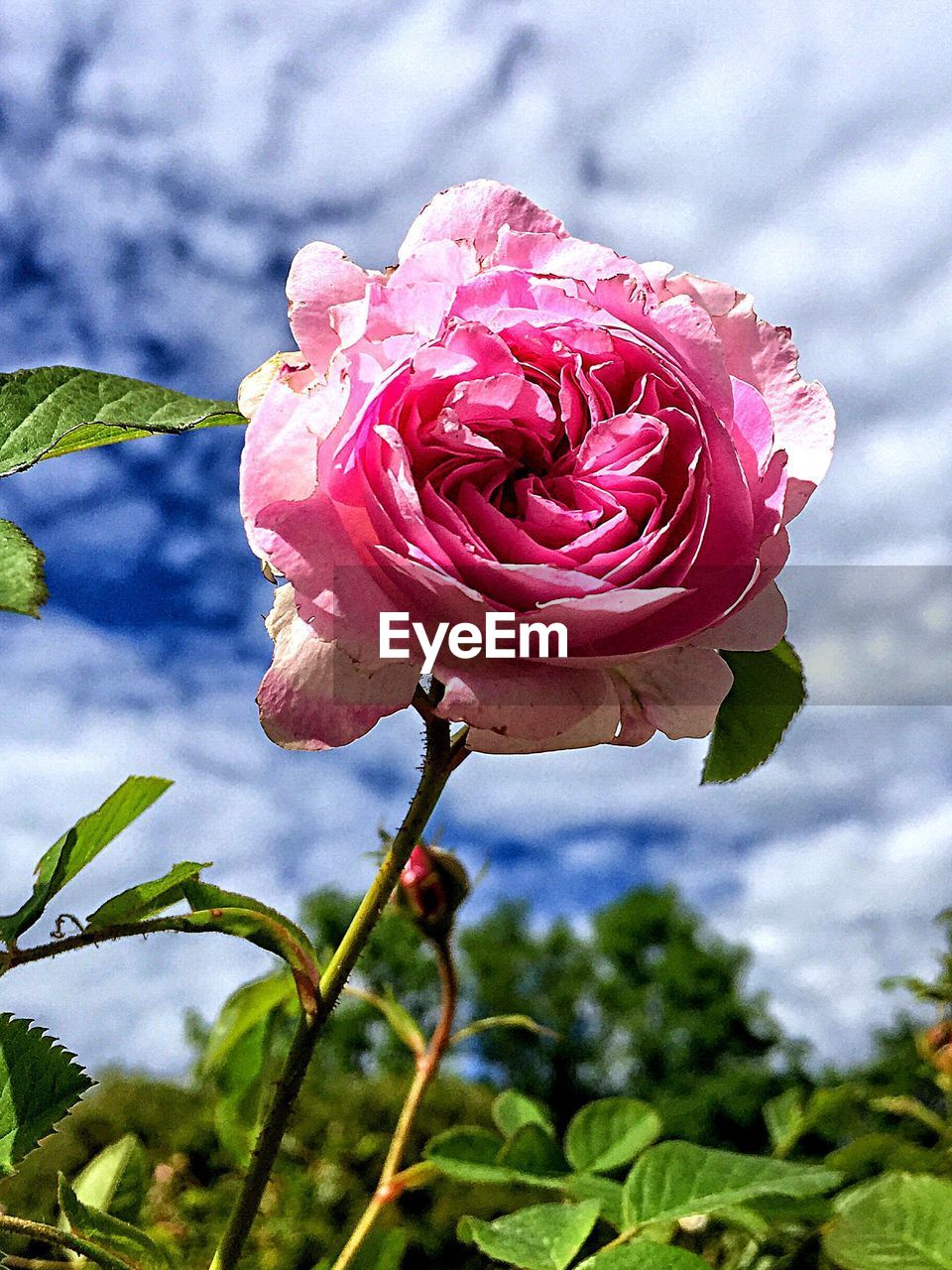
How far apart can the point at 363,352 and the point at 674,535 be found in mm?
151

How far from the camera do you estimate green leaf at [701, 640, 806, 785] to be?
62 cm

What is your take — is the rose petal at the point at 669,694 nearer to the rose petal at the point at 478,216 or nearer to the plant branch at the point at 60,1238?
the rose petal at the point at 478,216

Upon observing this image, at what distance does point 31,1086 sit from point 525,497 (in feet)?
1.10

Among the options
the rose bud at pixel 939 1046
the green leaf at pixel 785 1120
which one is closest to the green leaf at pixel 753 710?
the green leaf at pixel 785 1120

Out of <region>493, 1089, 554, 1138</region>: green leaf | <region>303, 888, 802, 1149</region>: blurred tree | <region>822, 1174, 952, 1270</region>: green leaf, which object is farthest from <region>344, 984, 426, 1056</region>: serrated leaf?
<region>303, 888, 802, 1149</region>: blurred tree

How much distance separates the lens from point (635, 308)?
511 millimetres

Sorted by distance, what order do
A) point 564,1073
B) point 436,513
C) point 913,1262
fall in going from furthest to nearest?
point 564,1073
point 913,1262
point 436,513

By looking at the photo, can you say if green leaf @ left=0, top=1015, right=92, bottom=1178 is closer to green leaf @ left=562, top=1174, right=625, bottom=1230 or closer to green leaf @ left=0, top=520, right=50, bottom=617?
green leaf @ left=0, top=520, right=50, bottom=617

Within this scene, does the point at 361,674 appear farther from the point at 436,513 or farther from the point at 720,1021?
the point at 720,1021

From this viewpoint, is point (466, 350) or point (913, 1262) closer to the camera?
point (466, 350)

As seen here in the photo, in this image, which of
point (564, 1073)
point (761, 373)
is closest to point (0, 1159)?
point (761, 373)

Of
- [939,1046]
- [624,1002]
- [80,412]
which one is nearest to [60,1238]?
[80,412]

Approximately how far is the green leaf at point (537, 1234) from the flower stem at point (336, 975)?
17 cm

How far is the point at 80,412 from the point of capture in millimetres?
569
